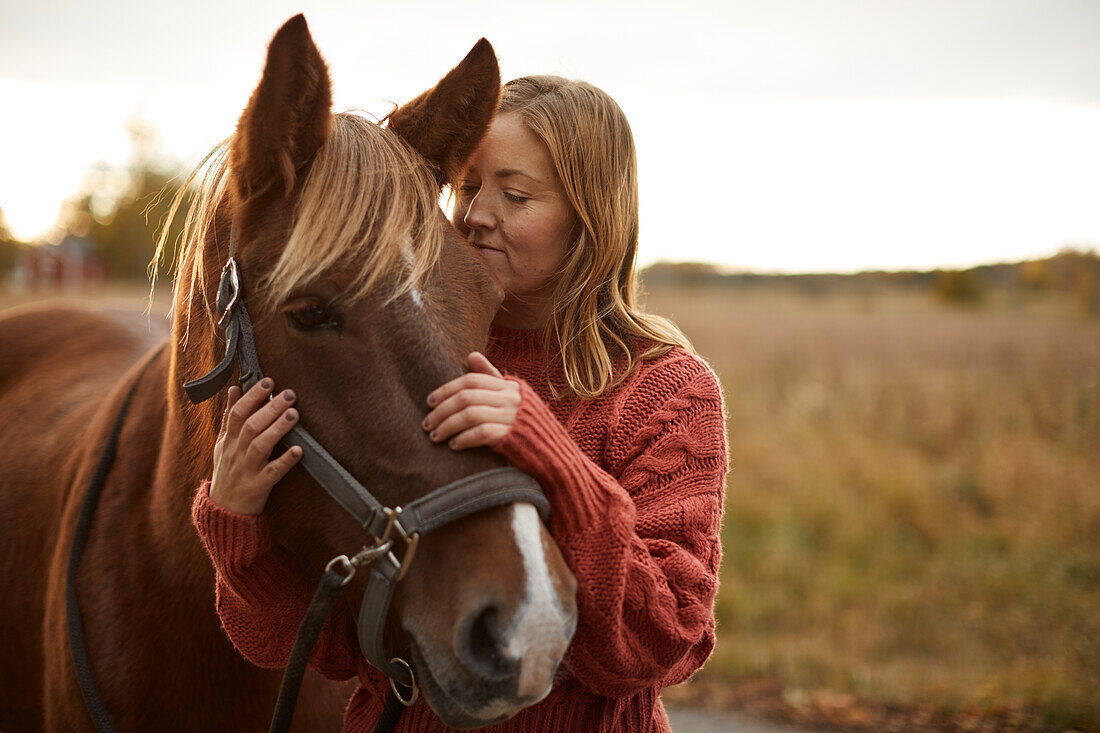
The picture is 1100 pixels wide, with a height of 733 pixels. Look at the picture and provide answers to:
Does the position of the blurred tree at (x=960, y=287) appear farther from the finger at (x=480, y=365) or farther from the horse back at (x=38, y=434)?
the finger at (x=480, y=365)

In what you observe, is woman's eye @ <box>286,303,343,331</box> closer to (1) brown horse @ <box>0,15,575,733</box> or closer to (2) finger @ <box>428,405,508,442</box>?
(1) brown horse @ <box>0,15,575,733</box>

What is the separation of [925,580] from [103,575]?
5.92 metres

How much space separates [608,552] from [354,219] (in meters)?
0.81

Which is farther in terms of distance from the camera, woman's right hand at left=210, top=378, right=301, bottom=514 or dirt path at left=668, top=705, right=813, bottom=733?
dirt path at left=668, top=705, right=813, bottom=733

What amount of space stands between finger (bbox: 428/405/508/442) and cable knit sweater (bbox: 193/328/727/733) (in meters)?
0.04

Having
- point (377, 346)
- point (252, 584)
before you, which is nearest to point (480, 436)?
point (377, 346)

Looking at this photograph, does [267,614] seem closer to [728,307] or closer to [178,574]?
[178,574]

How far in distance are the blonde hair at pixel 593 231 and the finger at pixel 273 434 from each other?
2.16 feet

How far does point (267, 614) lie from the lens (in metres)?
1.54

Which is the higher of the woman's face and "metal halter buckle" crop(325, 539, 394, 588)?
the woman's face

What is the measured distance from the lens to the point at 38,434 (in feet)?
8.86

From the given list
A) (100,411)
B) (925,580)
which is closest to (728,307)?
(925,580)

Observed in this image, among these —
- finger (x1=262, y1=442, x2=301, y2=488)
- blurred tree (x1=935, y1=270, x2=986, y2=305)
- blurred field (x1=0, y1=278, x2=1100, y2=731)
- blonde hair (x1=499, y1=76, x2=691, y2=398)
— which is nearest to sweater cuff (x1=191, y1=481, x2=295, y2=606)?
finger (x1=262, y1=442, x2=301, y2=488)

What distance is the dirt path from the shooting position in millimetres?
4035
